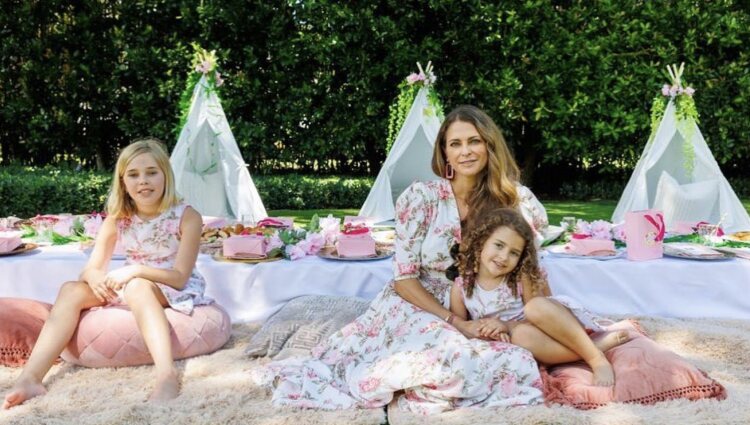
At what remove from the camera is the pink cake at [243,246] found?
12.3 feet

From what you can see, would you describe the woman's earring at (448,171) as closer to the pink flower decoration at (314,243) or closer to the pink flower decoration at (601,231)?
the pink flower decoration at (314,243)

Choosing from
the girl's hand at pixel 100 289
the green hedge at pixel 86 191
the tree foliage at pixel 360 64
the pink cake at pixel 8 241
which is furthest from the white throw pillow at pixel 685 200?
the green hedge at pixel 86 191

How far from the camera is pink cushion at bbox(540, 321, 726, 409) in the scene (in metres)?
2.58

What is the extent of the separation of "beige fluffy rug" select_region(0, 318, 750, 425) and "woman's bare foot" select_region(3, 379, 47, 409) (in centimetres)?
4

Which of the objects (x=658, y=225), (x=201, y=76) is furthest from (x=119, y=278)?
(x=201, y=76)

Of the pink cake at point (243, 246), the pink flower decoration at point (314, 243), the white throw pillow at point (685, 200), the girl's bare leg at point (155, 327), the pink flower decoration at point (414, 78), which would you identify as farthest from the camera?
the pink flower decoration at point (414, 78)

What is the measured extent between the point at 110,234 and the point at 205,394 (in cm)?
109

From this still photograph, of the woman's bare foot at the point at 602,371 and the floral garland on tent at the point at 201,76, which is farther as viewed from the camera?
the floral garland on tent at the point at 201,76

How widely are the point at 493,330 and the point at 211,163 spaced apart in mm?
3462

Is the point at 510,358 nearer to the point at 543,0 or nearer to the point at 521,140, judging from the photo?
the point at 543,0

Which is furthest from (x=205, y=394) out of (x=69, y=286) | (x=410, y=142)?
(x=410, y=142)

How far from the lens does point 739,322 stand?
11.9 ft

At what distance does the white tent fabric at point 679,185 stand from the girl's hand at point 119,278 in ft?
12.3

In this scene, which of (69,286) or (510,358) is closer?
(510,358)
